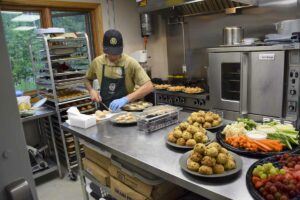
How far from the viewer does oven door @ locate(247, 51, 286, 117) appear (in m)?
2.67

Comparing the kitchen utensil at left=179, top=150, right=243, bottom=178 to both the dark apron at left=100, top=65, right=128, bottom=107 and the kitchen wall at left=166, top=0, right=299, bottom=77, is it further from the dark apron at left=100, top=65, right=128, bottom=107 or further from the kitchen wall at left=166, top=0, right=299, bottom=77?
the kitchen wall at left=166, top=0, right=299, bottom=77

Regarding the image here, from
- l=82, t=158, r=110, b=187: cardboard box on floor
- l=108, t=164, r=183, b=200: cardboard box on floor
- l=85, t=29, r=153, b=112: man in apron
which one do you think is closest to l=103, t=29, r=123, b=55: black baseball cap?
l=85, t=29, r=153, b=112: man in apron

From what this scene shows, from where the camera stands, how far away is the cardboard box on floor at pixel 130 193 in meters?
1.67

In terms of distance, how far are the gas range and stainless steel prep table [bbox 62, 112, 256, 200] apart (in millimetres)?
1294

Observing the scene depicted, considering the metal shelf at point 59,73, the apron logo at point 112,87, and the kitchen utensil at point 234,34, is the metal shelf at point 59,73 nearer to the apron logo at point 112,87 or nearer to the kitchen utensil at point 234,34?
the apron logo at point 112,87

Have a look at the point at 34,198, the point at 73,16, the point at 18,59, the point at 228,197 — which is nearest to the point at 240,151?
the point at 228,197

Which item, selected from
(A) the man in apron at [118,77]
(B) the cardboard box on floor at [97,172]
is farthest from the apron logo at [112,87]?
(B) the cardboard box on floor at [97,172]

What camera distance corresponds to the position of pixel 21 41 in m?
3.53

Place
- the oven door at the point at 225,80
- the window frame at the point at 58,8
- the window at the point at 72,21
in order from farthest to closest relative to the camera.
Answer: the window at the point at 72,21
the window frame at the point at 58,8
the oven door at the point at 225,80

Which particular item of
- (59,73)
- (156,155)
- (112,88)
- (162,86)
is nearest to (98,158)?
(156,155)

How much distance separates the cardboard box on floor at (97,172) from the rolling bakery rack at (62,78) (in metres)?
1.15

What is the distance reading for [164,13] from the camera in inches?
167

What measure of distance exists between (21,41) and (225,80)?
2826 mm

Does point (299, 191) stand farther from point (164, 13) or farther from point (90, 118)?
point (164, 13)
